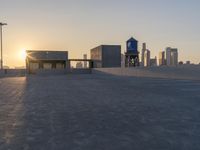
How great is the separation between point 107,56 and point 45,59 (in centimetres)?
2900

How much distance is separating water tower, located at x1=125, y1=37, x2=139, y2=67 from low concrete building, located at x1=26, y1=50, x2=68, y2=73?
23523 millimetres

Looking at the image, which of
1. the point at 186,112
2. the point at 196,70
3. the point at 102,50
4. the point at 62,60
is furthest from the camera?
the point at 102,50

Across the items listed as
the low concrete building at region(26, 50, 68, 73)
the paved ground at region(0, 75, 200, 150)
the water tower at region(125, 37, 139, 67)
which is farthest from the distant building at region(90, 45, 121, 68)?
the paved ground at region(0, 75, 200, 150)

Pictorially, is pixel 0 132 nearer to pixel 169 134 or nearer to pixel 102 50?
pixel 169 134

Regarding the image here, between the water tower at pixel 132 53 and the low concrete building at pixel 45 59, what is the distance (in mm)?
23523

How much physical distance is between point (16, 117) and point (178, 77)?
3045 cm

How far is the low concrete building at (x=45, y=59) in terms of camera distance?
87.9m

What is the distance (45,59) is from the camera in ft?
292

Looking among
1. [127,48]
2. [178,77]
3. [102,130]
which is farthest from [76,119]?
[127,48]

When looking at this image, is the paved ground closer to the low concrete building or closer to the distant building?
the low concrete building

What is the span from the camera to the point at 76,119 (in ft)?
25.1

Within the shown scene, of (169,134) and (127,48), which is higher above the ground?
(127,48)

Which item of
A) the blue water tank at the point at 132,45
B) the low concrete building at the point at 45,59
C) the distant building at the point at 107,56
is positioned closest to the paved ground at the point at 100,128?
the blue water tank at the point at 132,45

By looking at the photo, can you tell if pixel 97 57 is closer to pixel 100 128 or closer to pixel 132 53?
pixel 132 53
